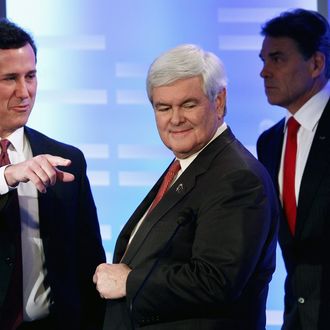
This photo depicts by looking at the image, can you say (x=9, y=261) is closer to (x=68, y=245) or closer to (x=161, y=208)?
(x=68, y=245)

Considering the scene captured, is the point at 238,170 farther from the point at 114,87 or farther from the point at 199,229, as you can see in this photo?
the point at 114,87

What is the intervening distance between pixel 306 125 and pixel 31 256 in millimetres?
1328

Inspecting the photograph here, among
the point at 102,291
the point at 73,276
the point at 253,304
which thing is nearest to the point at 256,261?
the point at 253,304

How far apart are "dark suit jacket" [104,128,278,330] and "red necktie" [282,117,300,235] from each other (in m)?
0.94

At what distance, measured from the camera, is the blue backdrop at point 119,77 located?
14.4ft

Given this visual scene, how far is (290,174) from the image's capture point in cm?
365

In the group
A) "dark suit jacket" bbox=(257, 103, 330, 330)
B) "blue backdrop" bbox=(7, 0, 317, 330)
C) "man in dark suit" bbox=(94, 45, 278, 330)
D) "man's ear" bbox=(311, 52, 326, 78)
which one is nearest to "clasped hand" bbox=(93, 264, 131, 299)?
"man in dark suit" bbox=(94, 45, 278, 330)

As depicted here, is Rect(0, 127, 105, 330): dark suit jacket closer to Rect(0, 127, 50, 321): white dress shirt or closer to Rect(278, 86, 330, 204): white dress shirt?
Rect(0, 127, 50, 321): white dress shirt

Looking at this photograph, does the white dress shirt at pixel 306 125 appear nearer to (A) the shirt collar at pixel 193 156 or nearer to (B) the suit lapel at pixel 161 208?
(A) the shirt collar at pixel 193 156

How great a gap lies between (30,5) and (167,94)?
195cm

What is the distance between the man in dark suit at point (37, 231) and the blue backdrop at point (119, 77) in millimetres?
1172

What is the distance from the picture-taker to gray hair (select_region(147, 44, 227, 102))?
2.62m

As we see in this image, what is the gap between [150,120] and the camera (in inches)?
174

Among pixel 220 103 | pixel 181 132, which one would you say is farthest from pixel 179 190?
pixel 220 103
